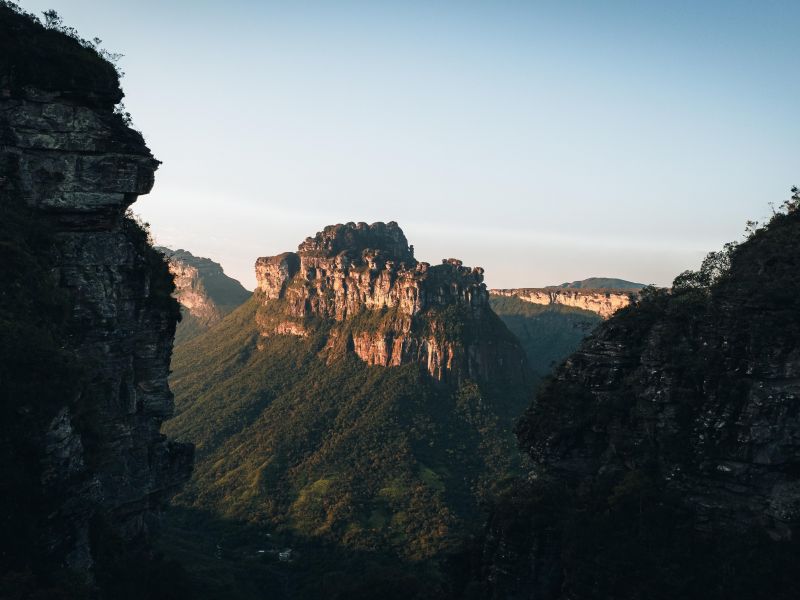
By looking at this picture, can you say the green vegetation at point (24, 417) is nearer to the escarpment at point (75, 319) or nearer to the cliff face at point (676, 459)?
the escarpment at point (75, 319)

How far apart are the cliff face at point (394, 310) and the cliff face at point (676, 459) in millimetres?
102041

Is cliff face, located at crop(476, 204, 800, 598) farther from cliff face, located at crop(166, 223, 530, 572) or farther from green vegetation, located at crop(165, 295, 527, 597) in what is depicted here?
cliff face, located at crop(166, 223, 530, 572)

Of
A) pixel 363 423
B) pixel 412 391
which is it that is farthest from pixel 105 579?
pixel 412 391

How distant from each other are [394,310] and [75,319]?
119997 millimetres

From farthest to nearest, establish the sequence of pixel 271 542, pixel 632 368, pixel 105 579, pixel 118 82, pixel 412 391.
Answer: pixel 412 391, pixel 271 542, pixel 632 368, pixel 118 82, pixel 105 579

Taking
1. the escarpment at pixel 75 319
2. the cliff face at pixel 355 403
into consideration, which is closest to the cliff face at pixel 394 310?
the cliff face at pixel 355 403

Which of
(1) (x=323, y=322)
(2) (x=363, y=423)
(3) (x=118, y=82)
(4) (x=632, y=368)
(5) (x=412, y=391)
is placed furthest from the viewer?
(1) (x=323, y=322)

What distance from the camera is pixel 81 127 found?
3672 cm

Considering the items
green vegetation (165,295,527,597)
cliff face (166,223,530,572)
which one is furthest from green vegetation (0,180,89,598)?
green vegetation (165,295,527,597)

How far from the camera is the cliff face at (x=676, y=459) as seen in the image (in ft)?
116

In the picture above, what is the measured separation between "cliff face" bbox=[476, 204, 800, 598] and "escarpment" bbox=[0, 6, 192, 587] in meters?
26.5

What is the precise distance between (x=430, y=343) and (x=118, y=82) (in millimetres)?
114471

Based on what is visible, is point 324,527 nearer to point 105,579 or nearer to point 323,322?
point 105,579

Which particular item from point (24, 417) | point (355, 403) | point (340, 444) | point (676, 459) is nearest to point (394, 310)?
point (355, 403)
